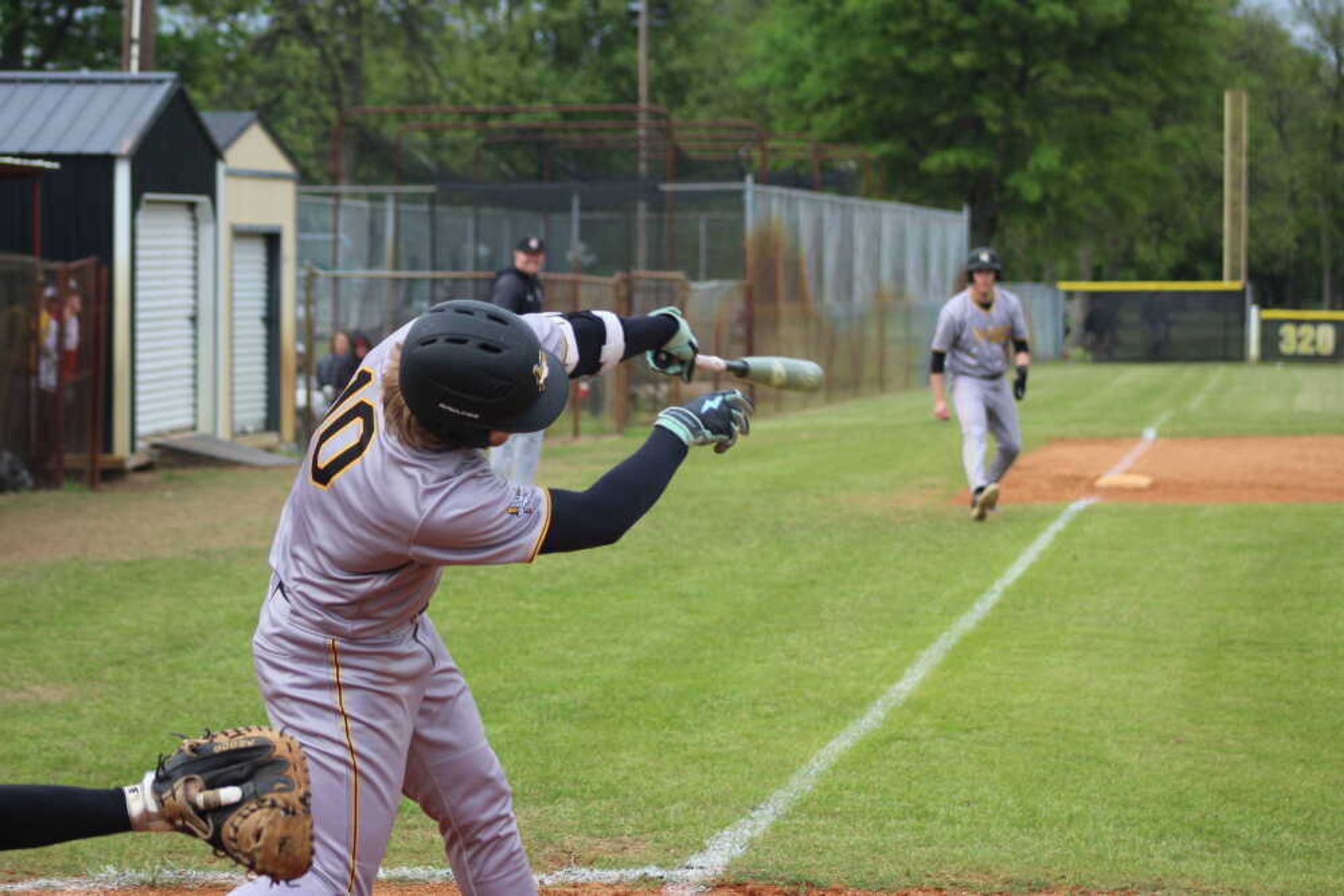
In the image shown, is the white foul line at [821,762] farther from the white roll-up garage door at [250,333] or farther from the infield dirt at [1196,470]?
the white roll-up garage door at [250,333]

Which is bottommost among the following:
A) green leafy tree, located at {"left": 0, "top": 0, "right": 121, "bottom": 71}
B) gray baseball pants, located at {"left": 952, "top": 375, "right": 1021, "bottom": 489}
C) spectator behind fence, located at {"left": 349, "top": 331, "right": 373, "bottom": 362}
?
gray baseball pants, located at {"left": 952, "top": 375, "right": 1021, "bottom": 489}

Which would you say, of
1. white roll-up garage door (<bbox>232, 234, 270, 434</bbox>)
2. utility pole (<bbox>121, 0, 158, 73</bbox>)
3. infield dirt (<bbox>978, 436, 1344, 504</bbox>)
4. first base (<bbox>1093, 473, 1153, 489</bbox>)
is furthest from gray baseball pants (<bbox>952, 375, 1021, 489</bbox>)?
utility pole (<bbox>121, 0, 158, 73</bbox>)

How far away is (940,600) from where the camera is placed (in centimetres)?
1102

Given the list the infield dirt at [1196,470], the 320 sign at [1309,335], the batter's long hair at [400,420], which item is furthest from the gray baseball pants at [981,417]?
the 320 sign at [1309,335]

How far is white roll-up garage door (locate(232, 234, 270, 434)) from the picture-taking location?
73.5ft

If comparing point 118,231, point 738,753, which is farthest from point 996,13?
point 738,753

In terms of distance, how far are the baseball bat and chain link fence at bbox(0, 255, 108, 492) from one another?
502 inches

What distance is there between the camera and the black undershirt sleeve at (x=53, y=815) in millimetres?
4070

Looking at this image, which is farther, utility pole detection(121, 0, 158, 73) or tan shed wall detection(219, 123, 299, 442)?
utility pole detection(121, 0, 158, 73)

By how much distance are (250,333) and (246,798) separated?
19383mm

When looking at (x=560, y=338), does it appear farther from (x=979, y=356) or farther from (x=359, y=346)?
(x=359, y=346)

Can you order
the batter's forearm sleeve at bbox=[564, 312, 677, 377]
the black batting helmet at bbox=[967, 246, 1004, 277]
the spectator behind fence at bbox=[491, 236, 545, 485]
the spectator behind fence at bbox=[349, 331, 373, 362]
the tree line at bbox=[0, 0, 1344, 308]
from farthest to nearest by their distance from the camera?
the tree line at bbox=[0, 0, 1344, 308]
the spectator behind fence at bbox=[349, 331, 373, 362]
the black batting helmet at bbox=[967, 246, 1004, 277]
the spectator behind fence at bbox=[491, 236, 545, 485]
the batter's forearm sleeve at bbox=[564, 312, 677, 377]

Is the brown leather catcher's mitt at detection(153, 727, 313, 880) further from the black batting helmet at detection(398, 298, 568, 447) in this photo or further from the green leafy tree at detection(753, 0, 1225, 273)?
the green leafy tree at detection(753, 0, 1225, 273)

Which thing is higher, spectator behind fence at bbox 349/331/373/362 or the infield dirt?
spectator behind fence at bbox 349/331/373/362
